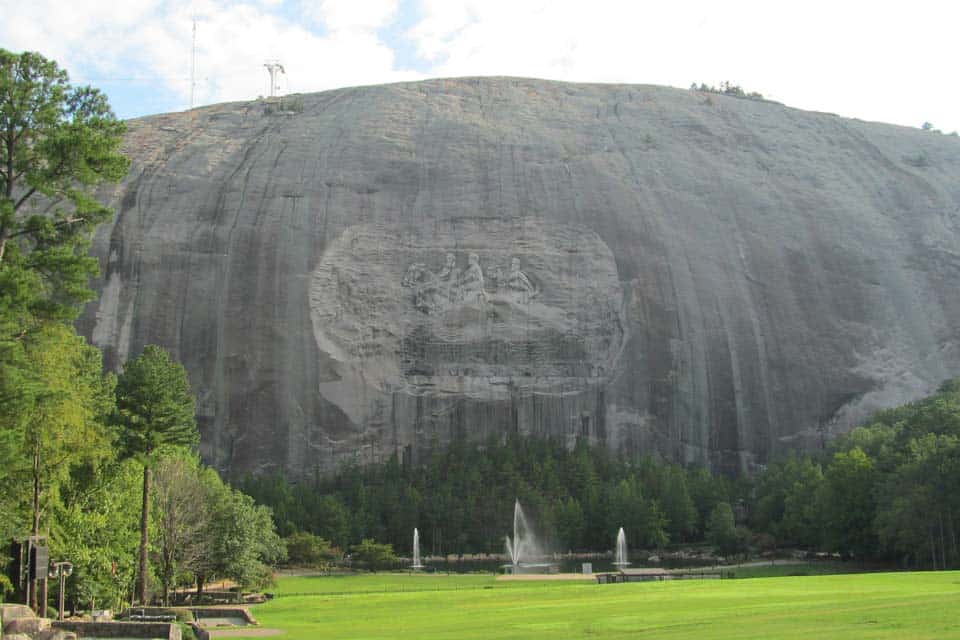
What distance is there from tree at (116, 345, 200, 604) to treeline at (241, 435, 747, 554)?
19476mm

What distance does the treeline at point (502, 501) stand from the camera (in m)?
47.3

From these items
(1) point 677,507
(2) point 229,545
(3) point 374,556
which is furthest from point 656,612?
(1) point 677,507

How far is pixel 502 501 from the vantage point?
160ft

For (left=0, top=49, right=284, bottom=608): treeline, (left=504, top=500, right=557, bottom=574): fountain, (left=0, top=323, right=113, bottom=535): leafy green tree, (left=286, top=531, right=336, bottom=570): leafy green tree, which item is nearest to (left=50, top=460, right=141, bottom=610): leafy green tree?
(left=0, top=49, right=284, bottom=608): treeline

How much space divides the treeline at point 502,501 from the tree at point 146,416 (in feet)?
63.9

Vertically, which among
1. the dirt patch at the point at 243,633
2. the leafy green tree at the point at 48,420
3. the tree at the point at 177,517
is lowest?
the dirt patch at the point at 243,633

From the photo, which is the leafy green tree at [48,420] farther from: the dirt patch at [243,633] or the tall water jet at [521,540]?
the tall water jet at [521,540]

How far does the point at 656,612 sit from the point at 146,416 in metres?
14.4

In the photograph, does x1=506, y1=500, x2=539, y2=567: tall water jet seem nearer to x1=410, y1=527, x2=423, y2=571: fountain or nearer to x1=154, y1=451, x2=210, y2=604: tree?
x1=410, y1=527, x2=423, y2=571: fountain

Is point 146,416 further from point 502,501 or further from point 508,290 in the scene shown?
point 508,290

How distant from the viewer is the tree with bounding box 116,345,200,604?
25.4 metres

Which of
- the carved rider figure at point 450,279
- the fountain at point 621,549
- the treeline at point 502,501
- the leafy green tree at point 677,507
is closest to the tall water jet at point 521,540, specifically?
the treeline at point 502,501

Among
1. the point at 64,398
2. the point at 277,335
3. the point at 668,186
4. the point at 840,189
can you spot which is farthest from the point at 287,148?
the point at 64,398

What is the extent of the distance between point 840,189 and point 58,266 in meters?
59.0
